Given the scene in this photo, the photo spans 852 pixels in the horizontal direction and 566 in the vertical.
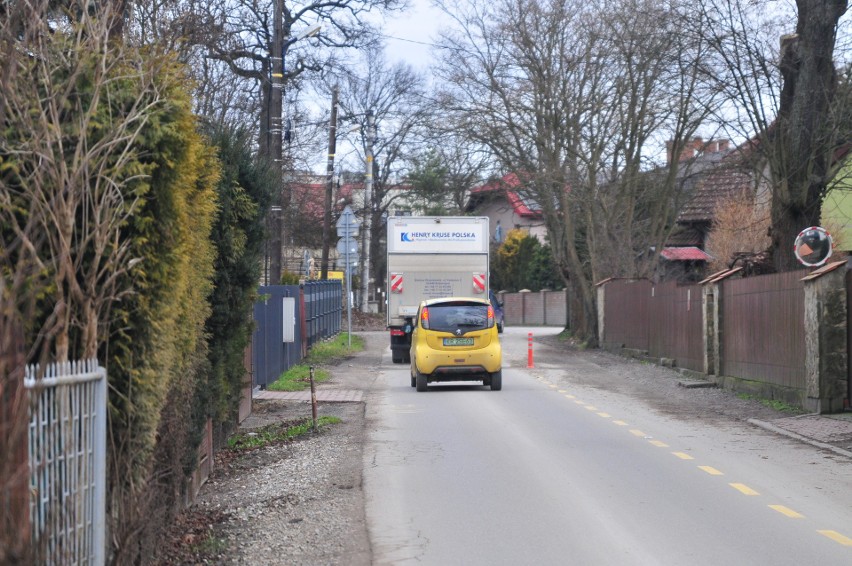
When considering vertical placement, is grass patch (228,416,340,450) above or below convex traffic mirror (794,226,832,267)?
below

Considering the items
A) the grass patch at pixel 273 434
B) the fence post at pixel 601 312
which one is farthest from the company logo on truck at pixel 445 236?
the grass patch at pixel 273 434

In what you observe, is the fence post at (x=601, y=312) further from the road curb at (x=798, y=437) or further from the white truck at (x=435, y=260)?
the road curb at (x=798, y=437)

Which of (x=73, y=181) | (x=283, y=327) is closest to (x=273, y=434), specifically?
(x=283, y=327)

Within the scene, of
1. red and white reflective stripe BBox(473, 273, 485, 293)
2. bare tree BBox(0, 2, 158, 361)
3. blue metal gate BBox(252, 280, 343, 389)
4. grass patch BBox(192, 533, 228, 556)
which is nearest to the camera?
bare tree BBox(0, 2, 158, 361)

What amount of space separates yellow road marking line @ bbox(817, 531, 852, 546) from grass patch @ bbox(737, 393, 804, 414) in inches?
348

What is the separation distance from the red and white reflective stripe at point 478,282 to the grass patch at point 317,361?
446 centimetres

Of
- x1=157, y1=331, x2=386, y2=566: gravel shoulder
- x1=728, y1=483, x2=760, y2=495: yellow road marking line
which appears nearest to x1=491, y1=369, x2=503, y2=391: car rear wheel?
x1=157, y1=331, x2=386, y2=566: gravel shoulder

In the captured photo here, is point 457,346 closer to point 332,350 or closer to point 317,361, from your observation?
point 317,361

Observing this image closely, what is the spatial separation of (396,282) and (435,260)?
124 centimetres

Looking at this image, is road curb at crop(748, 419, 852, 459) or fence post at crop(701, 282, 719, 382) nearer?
road curb at crop(748, 419, 852, 459)

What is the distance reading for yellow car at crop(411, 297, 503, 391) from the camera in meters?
21.2

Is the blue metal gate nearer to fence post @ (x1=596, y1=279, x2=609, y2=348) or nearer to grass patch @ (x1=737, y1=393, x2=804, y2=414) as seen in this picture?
grass patch @ (x1=737, y1=393, x2=804, y2=414)

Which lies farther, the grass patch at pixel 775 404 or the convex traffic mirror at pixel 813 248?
the convex traffic mirror at pixel 813 248

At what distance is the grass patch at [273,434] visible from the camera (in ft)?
45.1
